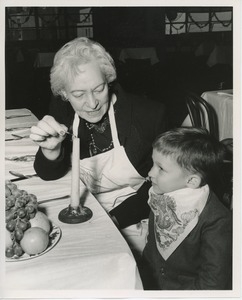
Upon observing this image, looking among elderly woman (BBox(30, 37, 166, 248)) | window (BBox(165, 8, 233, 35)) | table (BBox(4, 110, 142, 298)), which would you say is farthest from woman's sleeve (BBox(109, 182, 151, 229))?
window (BBox(165, 8, 233, 35))

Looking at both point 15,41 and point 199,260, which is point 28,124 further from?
point 199,260

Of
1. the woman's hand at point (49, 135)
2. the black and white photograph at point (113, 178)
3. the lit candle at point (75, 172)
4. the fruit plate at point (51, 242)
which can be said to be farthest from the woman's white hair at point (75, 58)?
the fruit plate at point (51, 242)

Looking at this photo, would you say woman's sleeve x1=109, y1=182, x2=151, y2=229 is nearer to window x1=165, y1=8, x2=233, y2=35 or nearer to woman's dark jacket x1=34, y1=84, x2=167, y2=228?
woman's dark jacket x1=34, y1=84, x2=167, y2=228

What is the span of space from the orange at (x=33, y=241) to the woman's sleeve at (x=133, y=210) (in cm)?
33

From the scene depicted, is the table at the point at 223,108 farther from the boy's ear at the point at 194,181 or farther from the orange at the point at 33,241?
the orange at the point at 33,241

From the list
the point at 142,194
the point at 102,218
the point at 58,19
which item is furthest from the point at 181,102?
the point at 102,218

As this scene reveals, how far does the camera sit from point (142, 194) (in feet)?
2.58

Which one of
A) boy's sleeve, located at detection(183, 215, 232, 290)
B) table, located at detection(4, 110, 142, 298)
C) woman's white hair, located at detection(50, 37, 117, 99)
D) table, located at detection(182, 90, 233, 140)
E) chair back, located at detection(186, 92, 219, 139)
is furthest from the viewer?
table, located at detection(182, 90, 233, 140)

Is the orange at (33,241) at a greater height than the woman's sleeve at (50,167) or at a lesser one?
lesser

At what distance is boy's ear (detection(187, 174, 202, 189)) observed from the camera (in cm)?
63

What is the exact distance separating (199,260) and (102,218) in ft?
0.79

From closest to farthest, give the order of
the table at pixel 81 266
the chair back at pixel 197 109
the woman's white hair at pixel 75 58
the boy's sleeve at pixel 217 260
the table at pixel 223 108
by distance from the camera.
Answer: the table at pixel 81 266 < the boy's sleeve at pixel 217 260 < the woman's white hair at pixel 75 58 < the chair back at pixel 197 109 < the table at pixel 223 108

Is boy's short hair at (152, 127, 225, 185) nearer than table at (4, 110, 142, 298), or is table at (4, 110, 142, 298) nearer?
table at (4, 110, 142, 298)

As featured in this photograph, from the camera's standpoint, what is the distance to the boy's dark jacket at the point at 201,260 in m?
0.59
